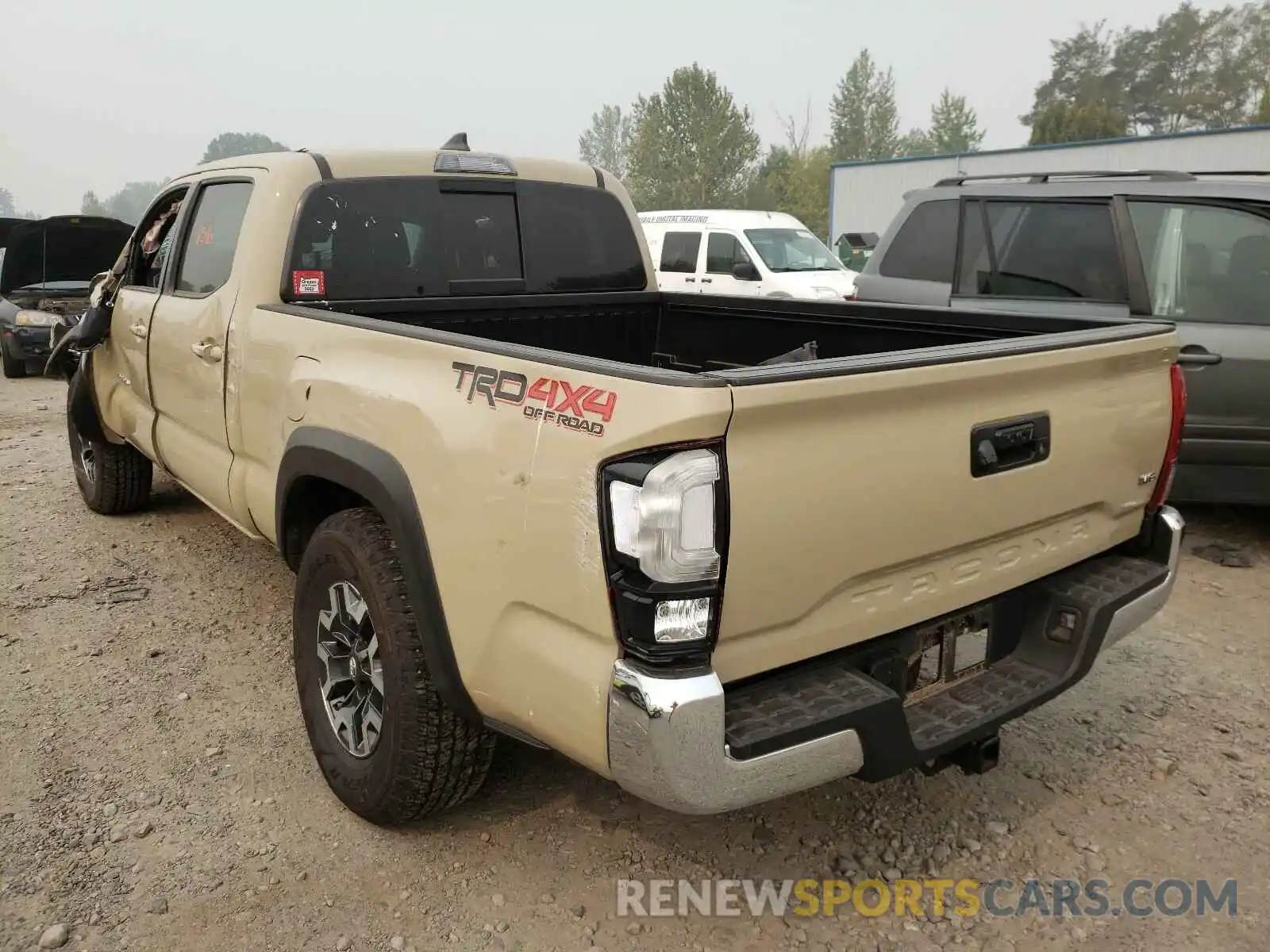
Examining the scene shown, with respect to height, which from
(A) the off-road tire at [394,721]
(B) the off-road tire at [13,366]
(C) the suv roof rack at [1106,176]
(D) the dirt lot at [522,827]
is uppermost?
(C) the suv roof rack at [1106,176]

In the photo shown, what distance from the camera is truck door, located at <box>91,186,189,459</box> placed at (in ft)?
14.5

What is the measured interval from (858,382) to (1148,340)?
1174 mm

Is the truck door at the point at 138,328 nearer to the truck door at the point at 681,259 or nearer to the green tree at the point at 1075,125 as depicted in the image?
the truck door at the point at 681,259

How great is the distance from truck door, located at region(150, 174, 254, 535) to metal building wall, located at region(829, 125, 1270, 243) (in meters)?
11.5

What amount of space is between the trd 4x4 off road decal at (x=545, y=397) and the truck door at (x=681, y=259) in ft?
39.5

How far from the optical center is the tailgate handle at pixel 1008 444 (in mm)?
2268

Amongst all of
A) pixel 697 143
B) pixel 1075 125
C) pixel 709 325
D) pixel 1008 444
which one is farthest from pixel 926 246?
pixel 697 143

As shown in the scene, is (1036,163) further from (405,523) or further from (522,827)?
(405,523)

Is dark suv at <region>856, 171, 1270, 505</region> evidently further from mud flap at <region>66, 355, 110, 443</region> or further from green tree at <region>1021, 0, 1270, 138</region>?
green tree at <region>1021, 0, 1270, 138</region>

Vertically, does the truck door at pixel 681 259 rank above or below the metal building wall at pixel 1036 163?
below

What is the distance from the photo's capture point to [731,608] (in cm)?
192

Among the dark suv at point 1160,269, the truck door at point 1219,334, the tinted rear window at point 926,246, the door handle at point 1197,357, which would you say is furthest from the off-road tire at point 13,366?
the door handle at point 1197,357

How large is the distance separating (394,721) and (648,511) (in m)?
1.07

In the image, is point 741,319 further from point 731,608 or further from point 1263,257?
point 1263,257
